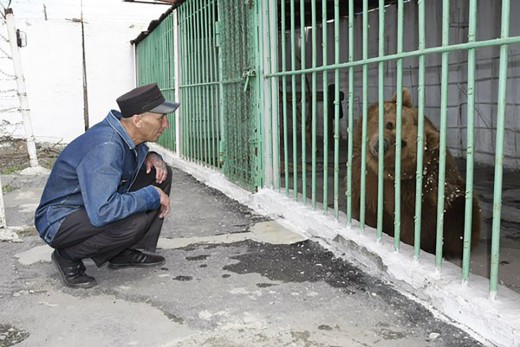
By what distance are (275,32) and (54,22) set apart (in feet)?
34.6

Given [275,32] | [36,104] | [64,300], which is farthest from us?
[36,104]

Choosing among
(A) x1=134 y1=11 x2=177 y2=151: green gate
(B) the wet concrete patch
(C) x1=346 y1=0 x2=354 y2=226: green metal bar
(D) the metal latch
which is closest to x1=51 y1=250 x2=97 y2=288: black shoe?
(B) the wet concrete patch

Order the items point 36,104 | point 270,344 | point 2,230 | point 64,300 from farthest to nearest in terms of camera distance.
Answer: point 36,104
point 2,230
point 64,300
point 270,344

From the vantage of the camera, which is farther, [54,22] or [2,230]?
[54,22]

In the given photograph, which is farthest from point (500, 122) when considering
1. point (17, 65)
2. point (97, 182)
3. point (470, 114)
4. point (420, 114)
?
point (17, 65)

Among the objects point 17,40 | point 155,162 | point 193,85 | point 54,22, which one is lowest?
point 155,162

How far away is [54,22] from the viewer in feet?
46.2

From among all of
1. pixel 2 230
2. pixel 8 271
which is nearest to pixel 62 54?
pixel 2 230

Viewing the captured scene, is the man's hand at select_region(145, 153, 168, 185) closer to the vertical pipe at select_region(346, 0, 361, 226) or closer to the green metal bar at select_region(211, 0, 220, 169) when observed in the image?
the vertical pipe at select_region(346, 0, 361, 226)

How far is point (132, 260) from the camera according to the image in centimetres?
395

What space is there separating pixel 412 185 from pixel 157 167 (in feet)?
6.23

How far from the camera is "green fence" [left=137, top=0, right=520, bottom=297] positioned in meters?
2.96

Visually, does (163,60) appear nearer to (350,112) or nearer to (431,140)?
(350,112)

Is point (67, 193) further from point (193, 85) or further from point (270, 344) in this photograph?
point (193, 85)
